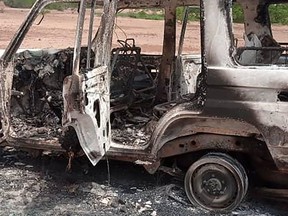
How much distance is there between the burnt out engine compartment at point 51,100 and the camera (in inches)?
226

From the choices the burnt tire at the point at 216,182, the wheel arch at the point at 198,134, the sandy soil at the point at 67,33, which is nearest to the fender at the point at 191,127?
the wheel arch at the point at 198,134

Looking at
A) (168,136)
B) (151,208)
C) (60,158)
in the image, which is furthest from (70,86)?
(60,158)

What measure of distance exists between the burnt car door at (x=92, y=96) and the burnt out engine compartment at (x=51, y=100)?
797mm

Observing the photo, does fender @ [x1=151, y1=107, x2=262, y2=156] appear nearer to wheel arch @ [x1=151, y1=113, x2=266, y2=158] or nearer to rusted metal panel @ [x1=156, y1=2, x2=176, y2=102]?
wheel arch @ [x1=151, y1=113, x2=266, y2=158]

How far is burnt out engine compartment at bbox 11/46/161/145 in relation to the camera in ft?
18.8

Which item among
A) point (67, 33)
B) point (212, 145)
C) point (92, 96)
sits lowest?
point (67, 33)

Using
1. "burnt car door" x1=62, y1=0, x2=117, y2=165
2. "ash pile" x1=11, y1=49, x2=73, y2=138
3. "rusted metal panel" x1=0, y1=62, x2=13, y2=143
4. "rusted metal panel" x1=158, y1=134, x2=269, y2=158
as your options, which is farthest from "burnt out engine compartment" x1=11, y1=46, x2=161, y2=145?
"burnt car door" x1=62, y1=0, x2=117, y2=165

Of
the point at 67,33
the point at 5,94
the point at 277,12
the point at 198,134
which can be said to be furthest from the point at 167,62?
the point at 67,33

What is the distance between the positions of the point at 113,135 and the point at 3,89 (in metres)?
1.20

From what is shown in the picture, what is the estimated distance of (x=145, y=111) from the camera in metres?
6.50

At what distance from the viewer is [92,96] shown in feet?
15.0

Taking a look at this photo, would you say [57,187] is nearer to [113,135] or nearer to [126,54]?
[113,135]

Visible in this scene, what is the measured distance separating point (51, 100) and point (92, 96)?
1.57m

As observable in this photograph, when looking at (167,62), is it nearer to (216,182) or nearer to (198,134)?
(198,134)
